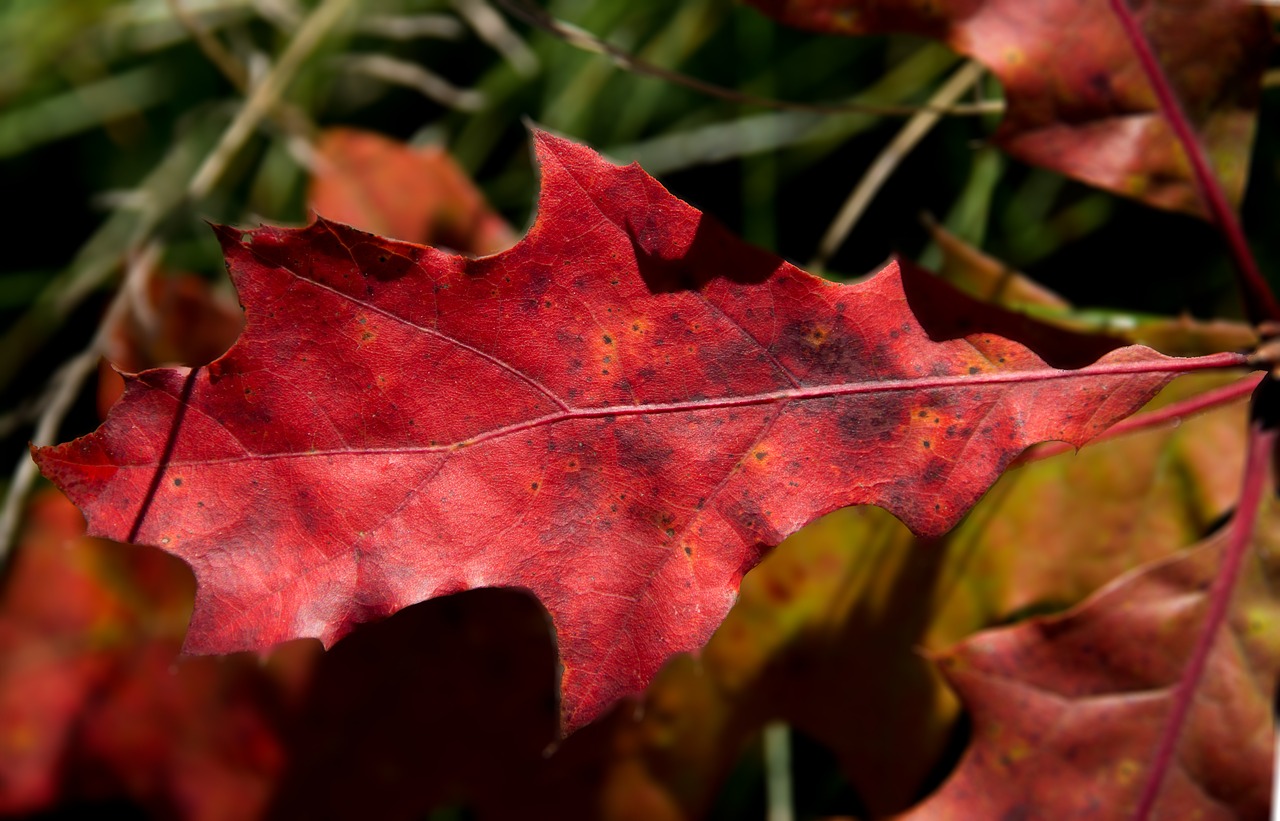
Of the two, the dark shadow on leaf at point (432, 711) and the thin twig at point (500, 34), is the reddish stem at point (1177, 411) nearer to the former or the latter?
the dark shadow on leaf at point (432, 711)

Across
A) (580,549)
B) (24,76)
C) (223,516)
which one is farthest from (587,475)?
(24,76)

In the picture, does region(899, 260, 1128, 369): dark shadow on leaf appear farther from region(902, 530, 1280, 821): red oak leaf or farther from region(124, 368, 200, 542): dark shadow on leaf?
region(124, 368, 200, 542): dark shadow on leaf

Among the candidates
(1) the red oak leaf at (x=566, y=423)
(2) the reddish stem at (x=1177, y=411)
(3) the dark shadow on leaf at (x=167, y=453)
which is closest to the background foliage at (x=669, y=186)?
(2) the reddish stem at (x=1177, y=411)

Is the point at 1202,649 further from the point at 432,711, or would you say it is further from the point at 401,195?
the point at 401,195

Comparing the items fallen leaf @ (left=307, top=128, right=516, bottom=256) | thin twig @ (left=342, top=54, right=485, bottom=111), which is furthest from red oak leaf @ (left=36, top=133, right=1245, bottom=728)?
thin twig @ (left=342, top=54, right=485, bottom=111)

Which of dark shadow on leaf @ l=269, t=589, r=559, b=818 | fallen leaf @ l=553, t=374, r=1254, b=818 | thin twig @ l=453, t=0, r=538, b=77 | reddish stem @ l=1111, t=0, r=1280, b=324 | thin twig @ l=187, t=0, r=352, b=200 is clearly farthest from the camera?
thin twig @ l=453, t=0, r=538, b=77
